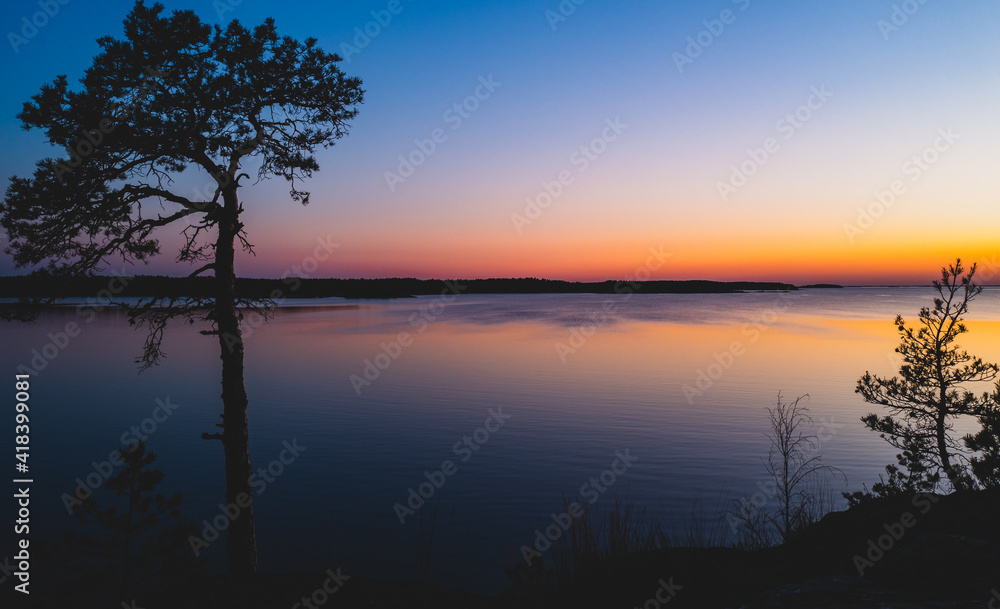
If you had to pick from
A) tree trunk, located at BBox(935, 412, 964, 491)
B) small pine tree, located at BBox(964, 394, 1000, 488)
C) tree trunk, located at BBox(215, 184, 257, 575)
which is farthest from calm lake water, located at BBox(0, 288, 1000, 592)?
small pine tree, located at BBox(964, 394, 1000, 488)

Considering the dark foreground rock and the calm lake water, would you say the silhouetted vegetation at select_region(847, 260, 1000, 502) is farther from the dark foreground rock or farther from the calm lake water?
the calm lake water

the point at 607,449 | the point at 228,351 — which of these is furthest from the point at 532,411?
the point at 228,351

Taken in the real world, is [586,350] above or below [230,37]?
below

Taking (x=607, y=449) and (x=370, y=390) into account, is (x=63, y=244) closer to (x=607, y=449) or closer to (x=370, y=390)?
(x=607, y=449)

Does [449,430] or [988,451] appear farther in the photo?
[449,430]

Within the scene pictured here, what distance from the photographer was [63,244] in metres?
9.69

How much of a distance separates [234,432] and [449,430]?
441 inches

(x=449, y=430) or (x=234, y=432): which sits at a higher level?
(x=234, y=432)

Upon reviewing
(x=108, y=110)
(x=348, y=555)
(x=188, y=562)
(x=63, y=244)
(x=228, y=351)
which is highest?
(x=108, y=110)

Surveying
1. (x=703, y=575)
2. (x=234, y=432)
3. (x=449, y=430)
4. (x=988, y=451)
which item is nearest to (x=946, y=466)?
(x=988, y=451)

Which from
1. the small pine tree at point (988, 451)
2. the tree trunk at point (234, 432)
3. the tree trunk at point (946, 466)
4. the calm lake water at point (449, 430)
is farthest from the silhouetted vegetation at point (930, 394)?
the tree trunk at point (234, 432)

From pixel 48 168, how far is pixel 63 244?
1244 millimetres

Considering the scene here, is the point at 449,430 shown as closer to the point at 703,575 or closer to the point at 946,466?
the point at 703,575

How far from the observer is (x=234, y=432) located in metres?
10.3
